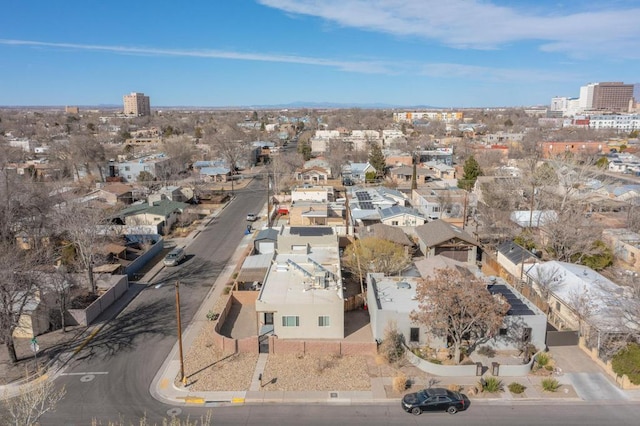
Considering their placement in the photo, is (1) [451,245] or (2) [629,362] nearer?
(2) [629,362]

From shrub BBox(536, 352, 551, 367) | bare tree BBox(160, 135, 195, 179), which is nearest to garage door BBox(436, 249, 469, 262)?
shrub BBox(536, 352, 551, 367)

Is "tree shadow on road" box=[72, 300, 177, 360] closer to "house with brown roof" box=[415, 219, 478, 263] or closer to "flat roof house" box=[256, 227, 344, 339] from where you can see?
"flat roof house" box=[256, 227, 344, 339]

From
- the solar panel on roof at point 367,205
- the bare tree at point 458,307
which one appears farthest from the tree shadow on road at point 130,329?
the solar panel on roof at point 367,205

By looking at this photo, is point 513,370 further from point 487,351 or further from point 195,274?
point 195,274

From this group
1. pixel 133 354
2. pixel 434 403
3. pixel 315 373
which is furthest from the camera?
pixel 133 354

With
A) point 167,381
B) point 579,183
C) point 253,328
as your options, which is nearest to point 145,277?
point 253,328

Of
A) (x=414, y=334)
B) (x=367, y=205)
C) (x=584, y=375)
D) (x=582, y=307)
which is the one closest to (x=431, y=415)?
(x=414, y=334)

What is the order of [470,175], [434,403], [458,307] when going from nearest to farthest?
[434,403], [458,307], [470,175]
